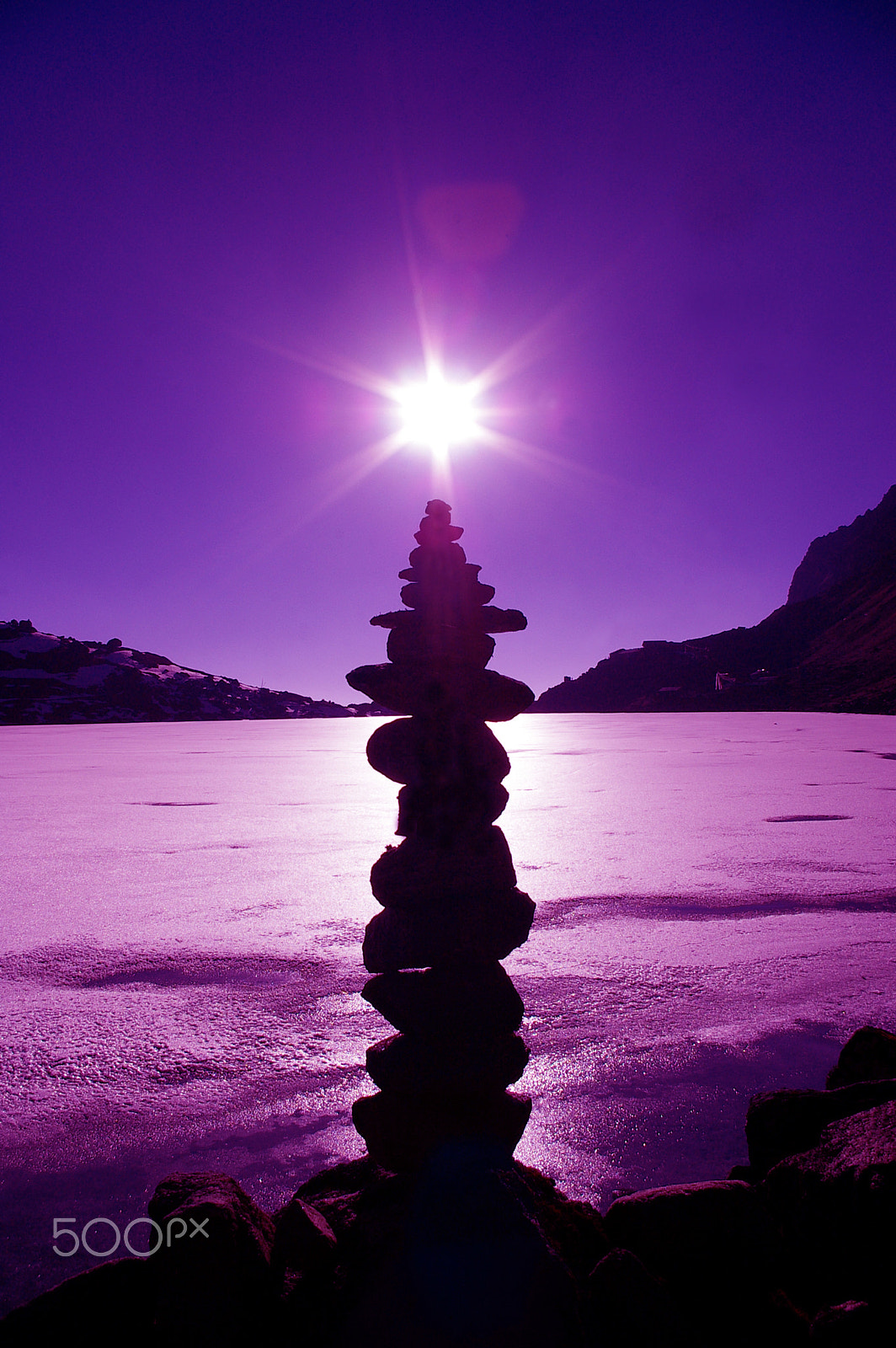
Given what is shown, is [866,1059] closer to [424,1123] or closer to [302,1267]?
[424,1123]

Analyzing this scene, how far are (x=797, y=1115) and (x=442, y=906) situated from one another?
2163 mm

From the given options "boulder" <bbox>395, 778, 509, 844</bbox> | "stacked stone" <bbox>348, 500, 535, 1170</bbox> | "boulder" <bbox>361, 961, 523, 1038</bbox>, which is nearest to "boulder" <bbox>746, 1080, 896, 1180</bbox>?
"stacked stone" <bbox>348, 500, 535, 1170</bbox>

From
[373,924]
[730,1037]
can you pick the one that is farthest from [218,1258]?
[730,1037]

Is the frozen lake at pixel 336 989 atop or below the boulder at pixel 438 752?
below

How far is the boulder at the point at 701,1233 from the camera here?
9.25 ft

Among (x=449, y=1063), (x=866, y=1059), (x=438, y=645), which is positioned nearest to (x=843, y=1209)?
(x=866, y=1059)

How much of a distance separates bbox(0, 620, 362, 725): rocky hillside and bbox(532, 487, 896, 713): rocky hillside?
61333mm

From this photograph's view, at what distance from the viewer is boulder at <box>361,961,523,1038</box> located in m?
3.64

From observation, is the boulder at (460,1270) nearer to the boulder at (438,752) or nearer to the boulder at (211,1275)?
the boulder at (211,1275)

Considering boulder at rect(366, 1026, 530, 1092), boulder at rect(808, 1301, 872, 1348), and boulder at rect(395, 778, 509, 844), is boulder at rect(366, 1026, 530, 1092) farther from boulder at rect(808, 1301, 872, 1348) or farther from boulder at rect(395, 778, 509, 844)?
boulder at rect(808, 1301, 872, 1348)

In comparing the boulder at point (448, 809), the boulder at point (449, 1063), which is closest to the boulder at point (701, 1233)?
the boulder at point (449, 1063)

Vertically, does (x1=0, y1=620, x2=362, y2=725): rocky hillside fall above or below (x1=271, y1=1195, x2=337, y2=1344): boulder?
above

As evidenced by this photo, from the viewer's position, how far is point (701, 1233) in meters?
2.86

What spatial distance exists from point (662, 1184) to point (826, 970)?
3.39 meters
